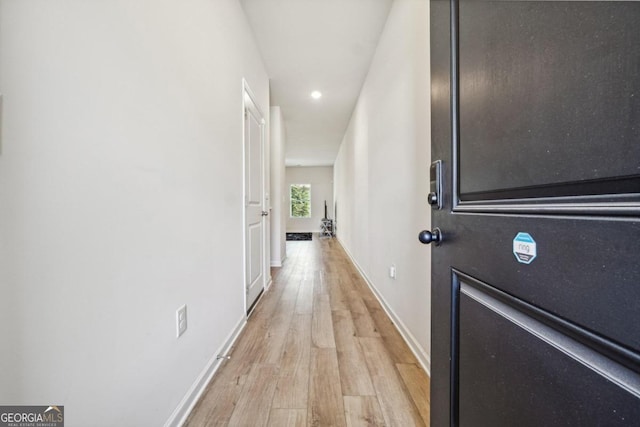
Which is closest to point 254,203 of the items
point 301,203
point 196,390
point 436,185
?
point 196,390

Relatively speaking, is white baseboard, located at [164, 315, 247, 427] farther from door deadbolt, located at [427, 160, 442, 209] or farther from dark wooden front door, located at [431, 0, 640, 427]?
door deadbolt, located at [427, 160, 442, 209]

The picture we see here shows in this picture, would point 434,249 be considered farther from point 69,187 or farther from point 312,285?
point 312,285

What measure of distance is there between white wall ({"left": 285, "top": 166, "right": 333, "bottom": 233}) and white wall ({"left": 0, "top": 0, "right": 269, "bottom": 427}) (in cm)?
864

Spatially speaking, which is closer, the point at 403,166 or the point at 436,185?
the point at 436,185

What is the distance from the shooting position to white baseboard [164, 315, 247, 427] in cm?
110

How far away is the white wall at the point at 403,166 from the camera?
1.51m

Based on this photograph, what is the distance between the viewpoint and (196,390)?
1.26 m

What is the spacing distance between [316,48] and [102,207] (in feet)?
8.67

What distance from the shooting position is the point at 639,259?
333mm

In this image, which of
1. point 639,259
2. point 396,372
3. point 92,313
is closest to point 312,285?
point 396,372

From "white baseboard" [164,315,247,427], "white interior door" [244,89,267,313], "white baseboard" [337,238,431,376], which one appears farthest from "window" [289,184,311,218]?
"white baseboard" [164,315,247,427]

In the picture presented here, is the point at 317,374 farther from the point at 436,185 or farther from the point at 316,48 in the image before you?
the point at 316,48

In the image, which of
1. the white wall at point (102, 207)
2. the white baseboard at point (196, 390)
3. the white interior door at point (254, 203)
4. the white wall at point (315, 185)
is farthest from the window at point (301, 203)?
the white wall at point (102, 207)

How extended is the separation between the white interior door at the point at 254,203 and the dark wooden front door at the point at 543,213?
74.0 inches
